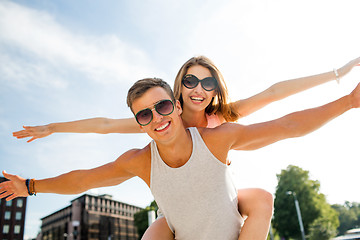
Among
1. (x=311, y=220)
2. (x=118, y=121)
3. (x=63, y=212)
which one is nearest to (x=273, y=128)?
(x=118, y=121)

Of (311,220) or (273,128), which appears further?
(311,220)

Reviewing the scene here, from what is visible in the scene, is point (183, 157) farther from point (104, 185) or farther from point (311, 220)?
point (311, 220)

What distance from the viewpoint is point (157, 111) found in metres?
2.57

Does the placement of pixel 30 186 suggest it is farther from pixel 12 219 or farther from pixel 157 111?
pixel 12 219

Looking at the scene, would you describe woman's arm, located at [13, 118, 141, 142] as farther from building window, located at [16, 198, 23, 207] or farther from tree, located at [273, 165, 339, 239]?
building window, located at [16, 198, 23, 207]

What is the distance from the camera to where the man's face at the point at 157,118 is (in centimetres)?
256

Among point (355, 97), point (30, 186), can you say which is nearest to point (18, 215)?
point (30, 186)

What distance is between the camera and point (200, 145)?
253 cm

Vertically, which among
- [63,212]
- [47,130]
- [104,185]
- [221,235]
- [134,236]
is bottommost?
[221,235]

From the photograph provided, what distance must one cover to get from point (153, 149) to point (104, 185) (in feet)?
2.28

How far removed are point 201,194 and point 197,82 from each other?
183 centimetres

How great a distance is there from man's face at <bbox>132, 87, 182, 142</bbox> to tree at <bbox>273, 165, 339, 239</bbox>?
40.9 m

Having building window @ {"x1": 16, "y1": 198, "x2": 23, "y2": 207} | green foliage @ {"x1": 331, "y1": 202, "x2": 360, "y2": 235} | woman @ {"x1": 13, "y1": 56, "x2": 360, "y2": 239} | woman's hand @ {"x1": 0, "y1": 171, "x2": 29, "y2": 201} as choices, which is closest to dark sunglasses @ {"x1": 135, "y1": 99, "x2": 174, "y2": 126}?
woman @ {"x1": 13, "y1": 56, "x2": 360, "y2": 239}

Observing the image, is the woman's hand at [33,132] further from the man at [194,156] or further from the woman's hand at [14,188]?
the man at [194,156]
